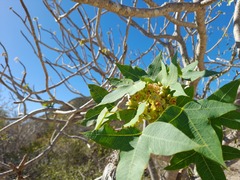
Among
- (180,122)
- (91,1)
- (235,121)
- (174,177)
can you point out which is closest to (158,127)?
(180,122)

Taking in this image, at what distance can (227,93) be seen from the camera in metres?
0.57

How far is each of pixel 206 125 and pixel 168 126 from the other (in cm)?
9

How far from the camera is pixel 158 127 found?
0.44 metres

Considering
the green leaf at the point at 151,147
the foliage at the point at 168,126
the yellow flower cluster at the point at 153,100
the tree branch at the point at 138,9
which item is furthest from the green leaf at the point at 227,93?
the tree branch at the point at 138,9

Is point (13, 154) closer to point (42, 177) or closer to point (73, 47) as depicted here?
point (42, 177)

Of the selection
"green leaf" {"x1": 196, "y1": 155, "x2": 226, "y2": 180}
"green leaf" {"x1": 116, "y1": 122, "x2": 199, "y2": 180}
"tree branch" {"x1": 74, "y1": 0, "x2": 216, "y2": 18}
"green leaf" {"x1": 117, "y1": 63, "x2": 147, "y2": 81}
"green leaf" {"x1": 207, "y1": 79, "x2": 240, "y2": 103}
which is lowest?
"green leaf" {"x1": 196, "y1": 155, "x2": 226, "y2": 180}

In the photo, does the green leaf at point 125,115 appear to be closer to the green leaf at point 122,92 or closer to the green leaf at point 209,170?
the green leaf at point 122,92

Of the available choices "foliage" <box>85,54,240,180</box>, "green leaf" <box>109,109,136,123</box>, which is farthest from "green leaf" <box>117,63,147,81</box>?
"green leaf" <box>109,109,136,123</box>

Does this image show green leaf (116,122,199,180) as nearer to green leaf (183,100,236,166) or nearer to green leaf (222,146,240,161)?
green leaf (183,100,236,166)

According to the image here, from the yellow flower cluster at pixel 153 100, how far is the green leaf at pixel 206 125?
0.26ft

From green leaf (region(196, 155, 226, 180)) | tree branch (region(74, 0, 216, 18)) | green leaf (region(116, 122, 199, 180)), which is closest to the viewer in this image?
green leaf (region(116, 122, 199, 180))

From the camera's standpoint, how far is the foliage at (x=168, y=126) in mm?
417

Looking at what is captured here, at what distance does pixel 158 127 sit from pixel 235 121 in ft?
0.80

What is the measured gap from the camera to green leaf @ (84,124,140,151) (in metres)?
0.49
